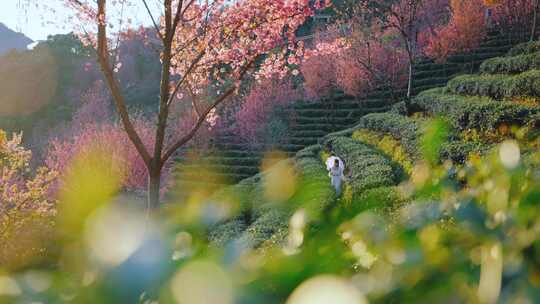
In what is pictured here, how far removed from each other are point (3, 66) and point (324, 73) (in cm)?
3478

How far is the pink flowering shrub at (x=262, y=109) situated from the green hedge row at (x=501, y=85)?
15849 mm

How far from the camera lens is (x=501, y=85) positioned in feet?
49.3

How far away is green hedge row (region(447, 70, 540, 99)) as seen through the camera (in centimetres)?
1369

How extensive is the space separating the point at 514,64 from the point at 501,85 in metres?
3.11

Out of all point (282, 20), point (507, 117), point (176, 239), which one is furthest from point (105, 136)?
point (176, 239)

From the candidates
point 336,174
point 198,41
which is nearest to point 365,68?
point 336,174

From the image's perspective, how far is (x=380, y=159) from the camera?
15.4 metres

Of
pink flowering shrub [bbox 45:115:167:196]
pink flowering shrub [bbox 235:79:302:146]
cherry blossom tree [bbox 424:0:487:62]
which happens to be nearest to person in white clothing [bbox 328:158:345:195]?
pink flowering shrub [bbox 45:115:167:196]

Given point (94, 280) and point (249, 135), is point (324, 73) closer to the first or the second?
point (249, 135)

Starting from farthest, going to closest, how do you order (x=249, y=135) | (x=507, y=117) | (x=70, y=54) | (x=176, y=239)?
(x=70, y=54)
(x=249, y=135)
(x=507, y=117)
(x=176, y=239)

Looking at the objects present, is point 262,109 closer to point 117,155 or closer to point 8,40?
point 117,155

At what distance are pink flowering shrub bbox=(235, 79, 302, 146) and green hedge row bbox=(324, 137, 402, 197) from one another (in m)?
10.4

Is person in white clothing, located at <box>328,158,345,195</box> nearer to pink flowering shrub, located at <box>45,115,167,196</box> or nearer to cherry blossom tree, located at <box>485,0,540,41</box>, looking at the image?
pink flowering shrub, located at <box>45,115,167,196</box>

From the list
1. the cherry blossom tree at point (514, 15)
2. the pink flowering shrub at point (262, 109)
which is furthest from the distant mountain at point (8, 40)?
the cherry blossom tree at point (514, 15)
